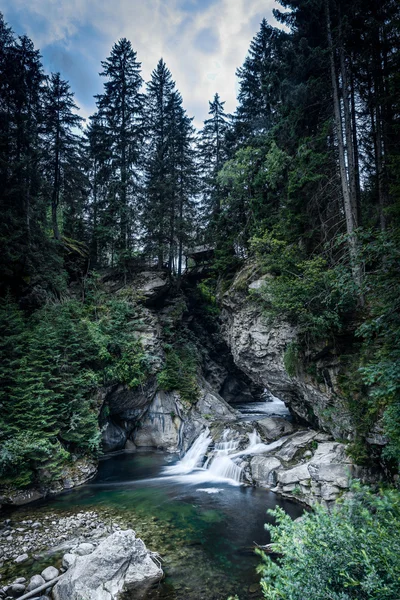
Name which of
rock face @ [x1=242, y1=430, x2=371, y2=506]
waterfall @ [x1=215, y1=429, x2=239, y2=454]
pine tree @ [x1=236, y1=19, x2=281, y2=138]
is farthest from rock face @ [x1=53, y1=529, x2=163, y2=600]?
pine tree @ [x1=236, y1=19, x2=281, y2=138]

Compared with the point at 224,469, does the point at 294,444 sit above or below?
above

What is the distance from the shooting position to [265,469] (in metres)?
11.0

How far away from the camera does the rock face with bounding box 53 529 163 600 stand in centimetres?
548

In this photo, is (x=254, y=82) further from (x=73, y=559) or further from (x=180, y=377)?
(x=73, y=559)

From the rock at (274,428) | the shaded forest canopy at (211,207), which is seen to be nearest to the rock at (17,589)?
the shaded forest canopy at (211,207)

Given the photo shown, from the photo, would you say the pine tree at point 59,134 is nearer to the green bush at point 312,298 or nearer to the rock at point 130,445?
the rock at point 130,445

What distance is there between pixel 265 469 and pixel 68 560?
7.06m

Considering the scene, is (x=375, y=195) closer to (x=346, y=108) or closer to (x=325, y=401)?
(x=346, y=108)

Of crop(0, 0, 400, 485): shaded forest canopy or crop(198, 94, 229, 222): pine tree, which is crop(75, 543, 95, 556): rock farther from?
crop(198, 94, 229, 222): pine tree

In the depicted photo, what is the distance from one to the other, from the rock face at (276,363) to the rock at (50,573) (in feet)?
29.4

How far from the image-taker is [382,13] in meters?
10.7

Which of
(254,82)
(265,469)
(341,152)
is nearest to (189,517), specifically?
(265,469)

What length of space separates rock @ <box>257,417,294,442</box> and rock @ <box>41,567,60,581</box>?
9395 mm

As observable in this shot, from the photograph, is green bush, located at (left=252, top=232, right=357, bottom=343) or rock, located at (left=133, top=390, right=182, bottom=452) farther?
rock, located at (left=133, top=390, right=182, bottom=452)
